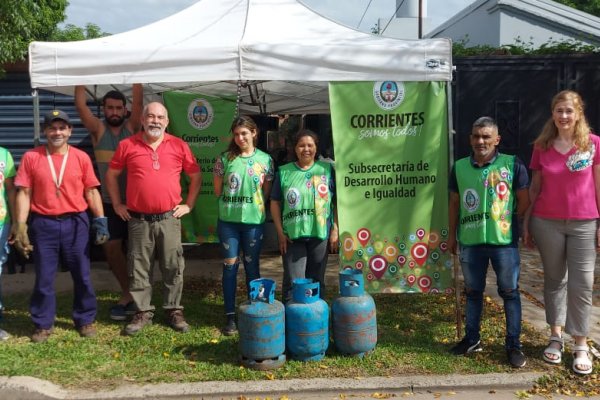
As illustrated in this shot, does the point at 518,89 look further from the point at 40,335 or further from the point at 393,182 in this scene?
the point at 40,335

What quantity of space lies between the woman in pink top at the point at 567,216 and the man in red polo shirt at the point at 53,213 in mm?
3577

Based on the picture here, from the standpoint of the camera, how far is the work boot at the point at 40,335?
4988 mm

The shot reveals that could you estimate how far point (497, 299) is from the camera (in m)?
6.41

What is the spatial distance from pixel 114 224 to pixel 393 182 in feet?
8.82

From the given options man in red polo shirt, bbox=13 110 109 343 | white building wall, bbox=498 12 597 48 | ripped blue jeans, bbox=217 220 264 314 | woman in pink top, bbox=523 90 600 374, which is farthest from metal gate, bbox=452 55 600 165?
white building wall, bbox=498 12 597 48

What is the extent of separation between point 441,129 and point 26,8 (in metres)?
6.60

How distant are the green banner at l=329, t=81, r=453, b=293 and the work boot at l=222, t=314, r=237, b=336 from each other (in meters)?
1.11

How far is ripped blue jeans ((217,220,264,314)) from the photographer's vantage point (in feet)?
16.6

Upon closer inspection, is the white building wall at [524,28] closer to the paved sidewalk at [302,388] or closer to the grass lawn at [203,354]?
the grass lawn at [203,354]

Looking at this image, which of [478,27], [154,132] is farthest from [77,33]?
[154,132]

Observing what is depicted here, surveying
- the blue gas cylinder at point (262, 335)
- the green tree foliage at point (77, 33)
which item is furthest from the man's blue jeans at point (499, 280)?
the green tree foliage at point (77, 33)

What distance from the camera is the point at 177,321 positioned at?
5332 mm

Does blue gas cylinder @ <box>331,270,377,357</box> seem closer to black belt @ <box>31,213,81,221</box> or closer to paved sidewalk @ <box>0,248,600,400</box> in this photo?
paved sidewalk @ <box>0,248,600,400</box>

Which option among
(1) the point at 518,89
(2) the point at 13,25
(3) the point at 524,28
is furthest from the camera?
(3) the point at 524,28
